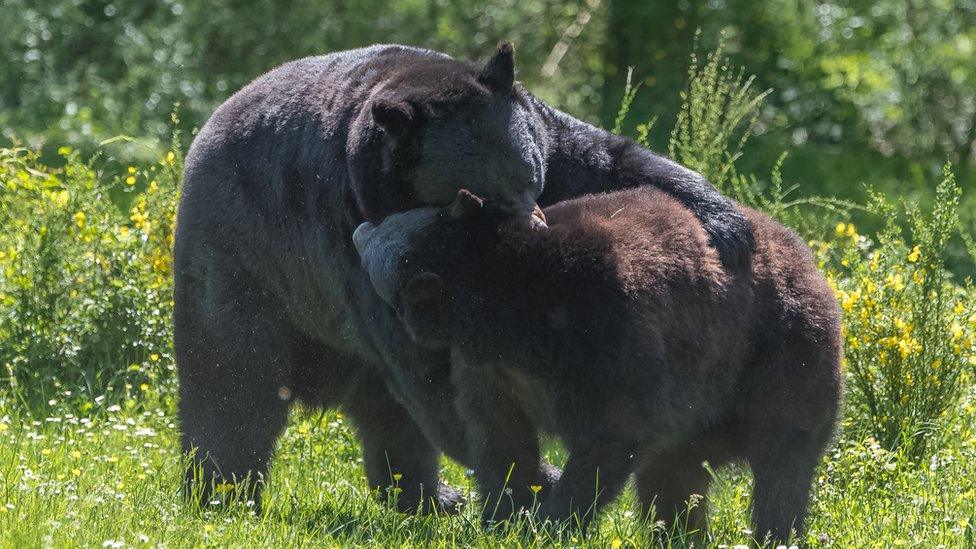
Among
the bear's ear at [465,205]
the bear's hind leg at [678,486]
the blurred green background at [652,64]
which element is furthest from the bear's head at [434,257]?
the blurred green background at [652,64]

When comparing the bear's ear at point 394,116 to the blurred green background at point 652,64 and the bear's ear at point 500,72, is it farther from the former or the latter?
the blurred green background at point 652,64

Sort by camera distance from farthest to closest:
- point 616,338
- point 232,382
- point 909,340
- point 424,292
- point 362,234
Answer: point 909,340 < point 232,382 < point 362,234 < point 424,292 < point 616,338

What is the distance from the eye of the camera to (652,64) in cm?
1412

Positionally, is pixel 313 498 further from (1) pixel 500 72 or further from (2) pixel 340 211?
(1) pixel 500 72

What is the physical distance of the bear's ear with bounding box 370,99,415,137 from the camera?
195 inches

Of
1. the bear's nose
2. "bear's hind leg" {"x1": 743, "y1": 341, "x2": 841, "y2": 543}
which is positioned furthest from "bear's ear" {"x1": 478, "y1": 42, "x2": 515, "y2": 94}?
"bear's hind leg" {"x1": 743, "y1": 341, "x2": 841, "y2": 543}

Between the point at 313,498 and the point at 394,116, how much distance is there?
167 centimetres

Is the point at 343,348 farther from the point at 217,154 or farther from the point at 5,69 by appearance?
the point at 5,69

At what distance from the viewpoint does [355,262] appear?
527 cm

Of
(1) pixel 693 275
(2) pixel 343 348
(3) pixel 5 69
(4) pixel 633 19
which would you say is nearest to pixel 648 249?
(1) pixel 693 275

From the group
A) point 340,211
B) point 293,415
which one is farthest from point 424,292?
point 293,415

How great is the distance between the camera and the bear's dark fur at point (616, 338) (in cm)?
458

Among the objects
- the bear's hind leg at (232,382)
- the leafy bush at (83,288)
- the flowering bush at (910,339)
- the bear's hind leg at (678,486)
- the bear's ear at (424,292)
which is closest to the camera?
the bear's ear at (424,292)

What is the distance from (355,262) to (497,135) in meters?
0.67
